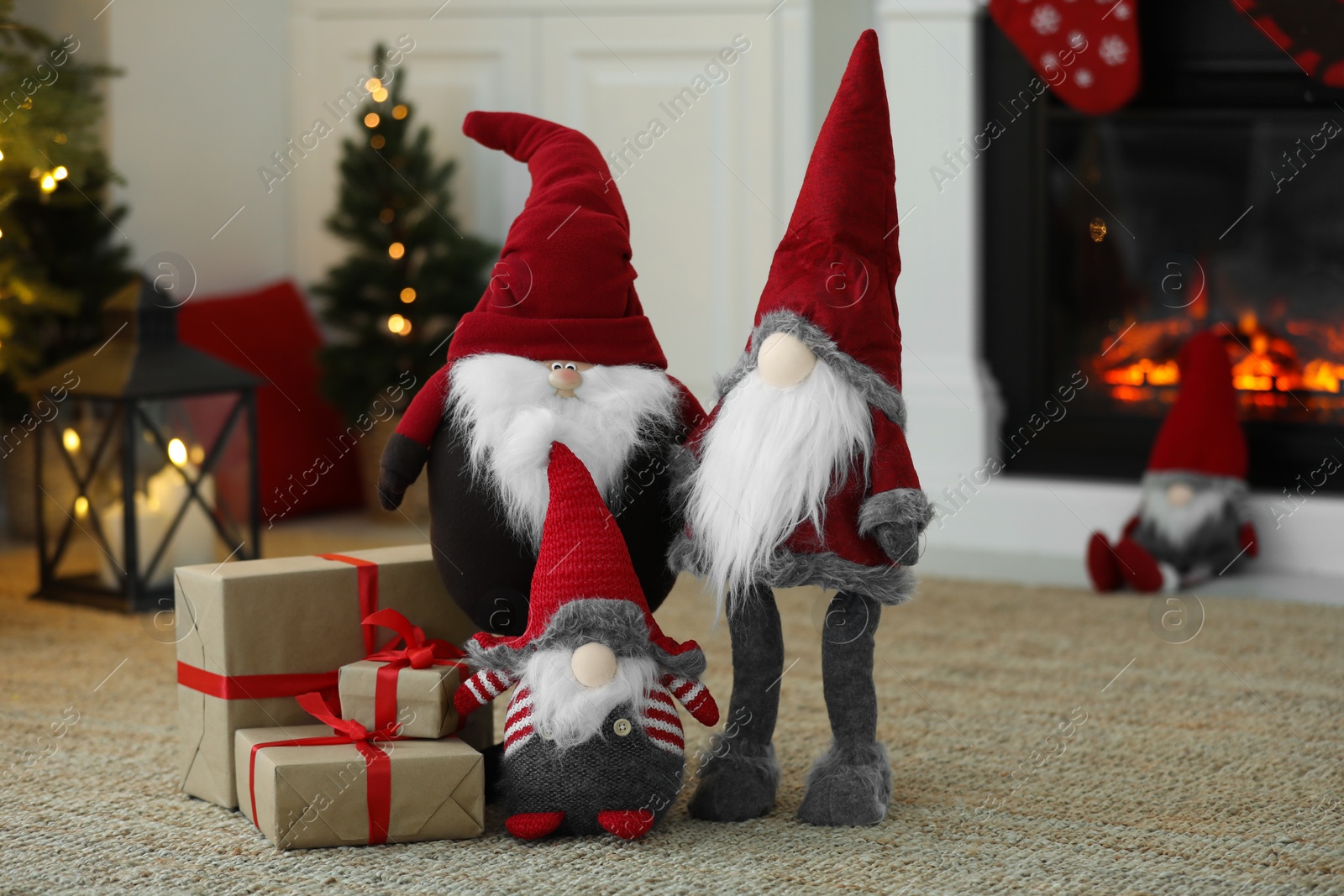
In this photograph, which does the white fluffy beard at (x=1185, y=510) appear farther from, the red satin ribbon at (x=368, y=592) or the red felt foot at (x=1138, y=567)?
the red satin ribbon at (x=368, y=592)

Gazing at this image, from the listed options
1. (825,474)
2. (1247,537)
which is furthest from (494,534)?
(1247,537)

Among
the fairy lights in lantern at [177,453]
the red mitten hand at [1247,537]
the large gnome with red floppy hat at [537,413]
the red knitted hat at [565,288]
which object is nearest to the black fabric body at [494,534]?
the large gnome with red floppy hat at [537,413]

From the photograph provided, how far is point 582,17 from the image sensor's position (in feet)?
11.5

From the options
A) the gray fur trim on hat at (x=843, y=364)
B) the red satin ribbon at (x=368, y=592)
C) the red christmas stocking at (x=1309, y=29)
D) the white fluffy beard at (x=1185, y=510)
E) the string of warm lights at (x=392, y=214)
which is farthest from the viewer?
the string of warm lights at (x=392, y=214)

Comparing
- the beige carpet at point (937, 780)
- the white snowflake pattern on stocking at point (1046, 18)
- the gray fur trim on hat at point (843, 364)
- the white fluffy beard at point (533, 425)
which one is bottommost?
the beige carpet at point (937, 780)

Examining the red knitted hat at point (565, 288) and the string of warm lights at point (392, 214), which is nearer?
the red knitted hat at point (565, 288)

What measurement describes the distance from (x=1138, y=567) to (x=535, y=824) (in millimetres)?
→ 1598

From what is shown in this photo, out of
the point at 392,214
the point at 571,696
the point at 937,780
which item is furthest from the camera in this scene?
the point at 392,214

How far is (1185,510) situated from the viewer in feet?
9.31

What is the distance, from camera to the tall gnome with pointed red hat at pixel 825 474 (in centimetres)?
156

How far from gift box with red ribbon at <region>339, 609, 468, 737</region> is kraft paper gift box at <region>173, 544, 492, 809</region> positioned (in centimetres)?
7

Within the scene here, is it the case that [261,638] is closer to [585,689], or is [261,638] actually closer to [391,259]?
[585,689]

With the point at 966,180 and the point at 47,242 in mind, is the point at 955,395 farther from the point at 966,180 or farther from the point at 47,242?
the point at 47,242

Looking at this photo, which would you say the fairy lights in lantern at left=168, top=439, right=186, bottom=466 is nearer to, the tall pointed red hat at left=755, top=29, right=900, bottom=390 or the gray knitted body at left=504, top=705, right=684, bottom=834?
the gray knitted body at left=504, top=705, right=684, bottom=834
